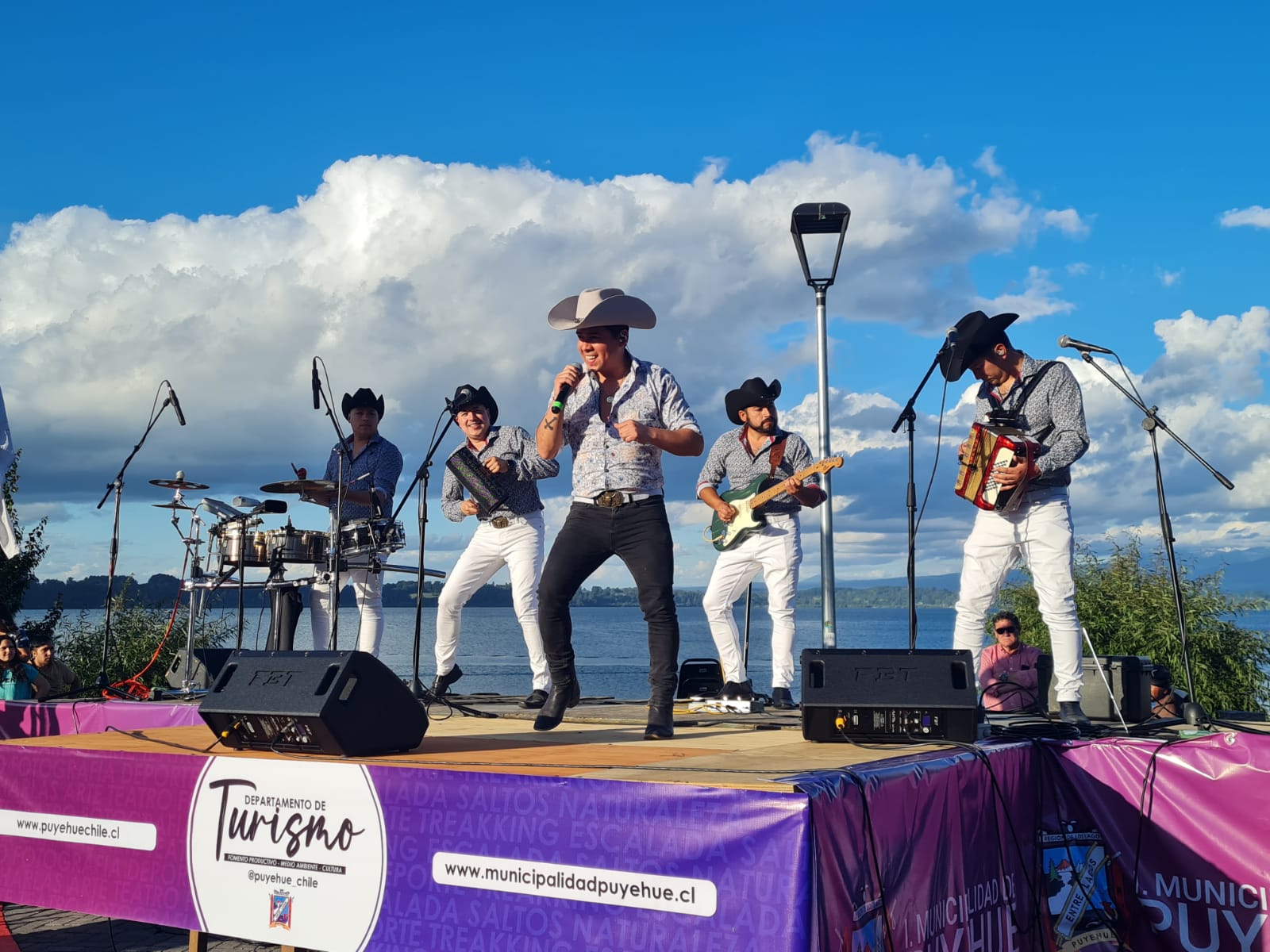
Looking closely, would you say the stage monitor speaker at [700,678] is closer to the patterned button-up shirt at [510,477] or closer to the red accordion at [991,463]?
the patterned button-up shirt at [510,477]

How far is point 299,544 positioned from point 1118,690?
526cm

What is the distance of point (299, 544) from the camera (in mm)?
7621

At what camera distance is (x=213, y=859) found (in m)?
3.91

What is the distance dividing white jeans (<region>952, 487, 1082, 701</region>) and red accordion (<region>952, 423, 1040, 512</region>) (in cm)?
10

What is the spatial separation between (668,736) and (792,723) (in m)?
1.06

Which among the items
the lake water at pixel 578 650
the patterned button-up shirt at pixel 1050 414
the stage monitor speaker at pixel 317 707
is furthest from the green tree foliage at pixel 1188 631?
the stage monitor speaker at pixel 317 707

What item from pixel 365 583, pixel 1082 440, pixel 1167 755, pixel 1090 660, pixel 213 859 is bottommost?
pixel 213 859

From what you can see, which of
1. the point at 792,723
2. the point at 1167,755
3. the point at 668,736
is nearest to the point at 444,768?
the point at 668,736

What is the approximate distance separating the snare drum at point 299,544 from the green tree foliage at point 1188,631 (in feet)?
34.2

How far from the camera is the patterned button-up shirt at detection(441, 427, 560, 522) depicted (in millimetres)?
7051

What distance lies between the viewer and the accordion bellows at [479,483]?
713 centimetres

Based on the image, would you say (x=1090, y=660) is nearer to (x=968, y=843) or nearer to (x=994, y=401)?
(x=994, y=401)

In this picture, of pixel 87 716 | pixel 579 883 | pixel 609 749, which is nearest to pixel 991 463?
pixel 609 749

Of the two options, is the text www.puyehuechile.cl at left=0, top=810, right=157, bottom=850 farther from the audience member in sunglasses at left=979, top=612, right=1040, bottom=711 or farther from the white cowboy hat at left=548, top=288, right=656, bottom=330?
the audience member in sunglasses at left=979, top=612, right=1040, bottom=711
